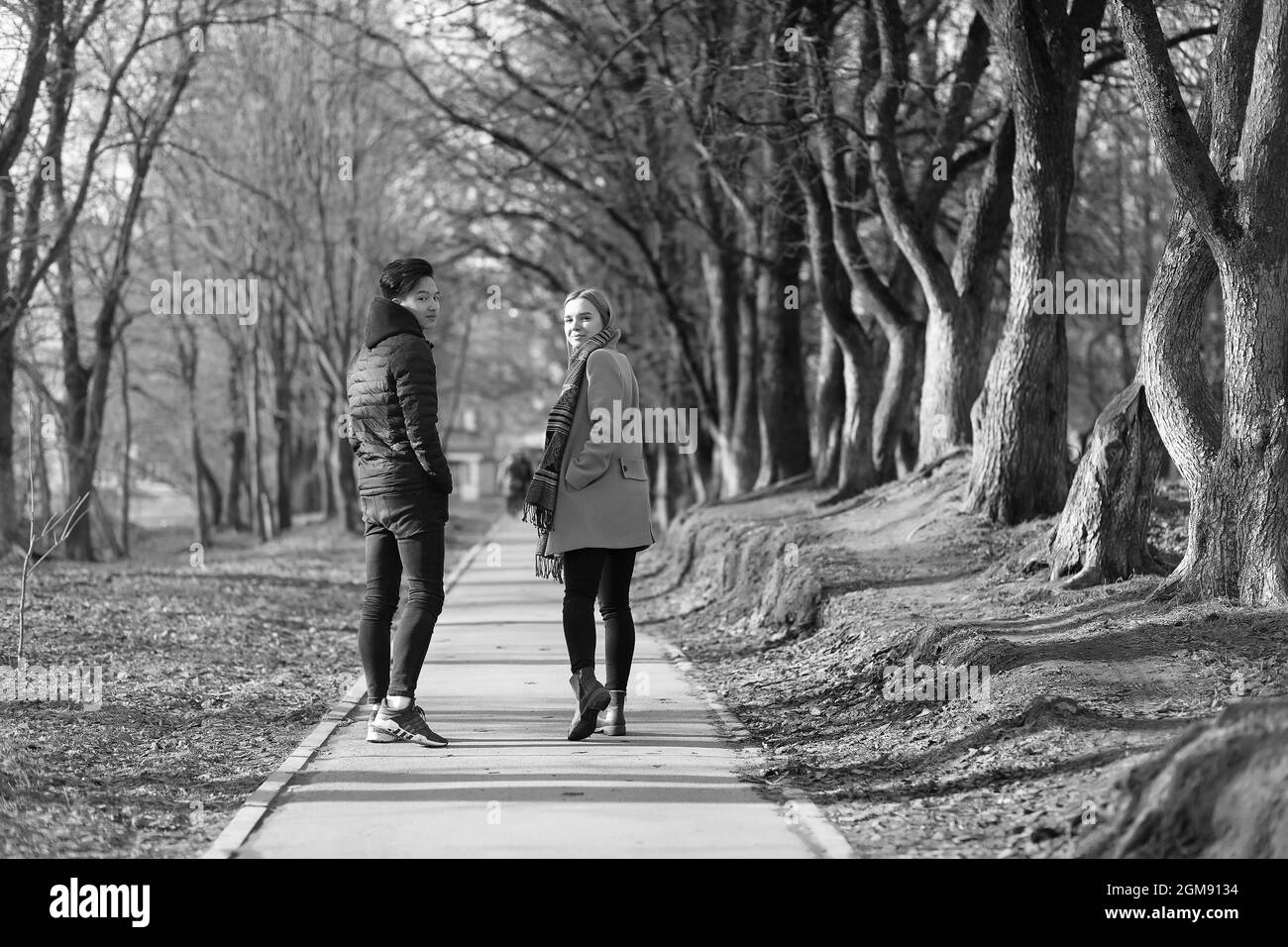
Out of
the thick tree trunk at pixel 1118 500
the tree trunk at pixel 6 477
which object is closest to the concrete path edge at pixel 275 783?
the thick tree trunk at pixel 1118 500

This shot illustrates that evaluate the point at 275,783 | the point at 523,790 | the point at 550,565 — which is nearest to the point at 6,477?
the point at 550,565

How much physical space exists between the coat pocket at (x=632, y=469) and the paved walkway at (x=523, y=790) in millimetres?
1317

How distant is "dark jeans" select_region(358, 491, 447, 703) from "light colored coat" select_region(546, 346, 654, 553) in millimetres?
585

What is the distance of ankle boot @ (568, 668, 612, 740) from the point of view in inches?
294

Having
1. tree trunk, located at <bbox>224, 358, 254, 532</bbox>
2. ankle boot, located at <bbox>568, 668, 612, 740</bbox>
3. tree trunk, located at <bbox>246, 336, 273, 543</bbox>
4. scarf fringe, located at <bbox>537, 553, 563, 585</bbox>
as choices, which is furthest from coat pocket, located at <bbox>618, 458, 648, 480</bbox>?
tree trunk, located at <bbox>224, 358, 254, 532</bbox>

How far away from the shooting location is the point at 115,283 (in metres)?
22.0

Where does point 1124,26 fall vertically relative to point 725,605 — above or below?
above

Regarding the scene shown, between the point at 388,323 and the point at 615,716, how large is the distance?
7.44 feet

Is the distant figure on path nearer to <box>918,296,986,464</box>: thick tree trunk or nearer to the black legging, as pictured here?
<box>918,296,986,464</box>: thick tree trunk

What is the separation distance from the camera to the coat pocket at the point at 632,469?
24.5 ft

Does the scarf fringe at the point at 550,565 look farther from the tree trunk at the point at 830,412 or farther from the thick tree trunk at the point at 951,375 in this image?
the tree trunk at the point at 830,412
